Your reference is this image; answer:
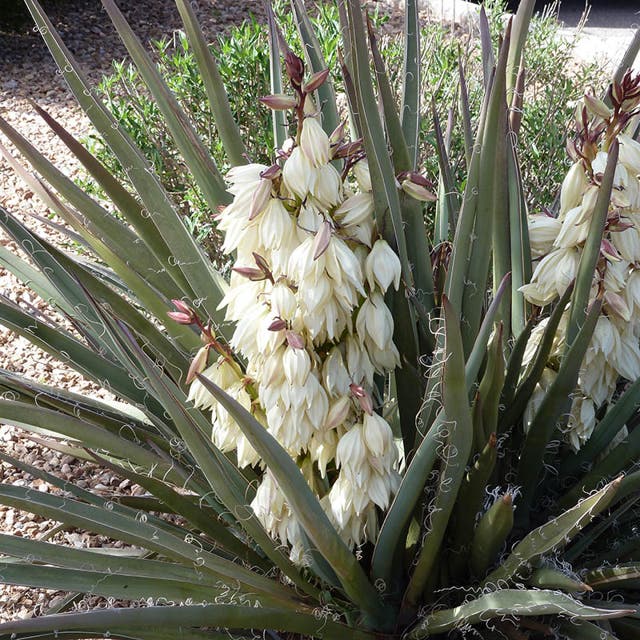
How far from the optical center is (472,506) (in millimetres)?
1128

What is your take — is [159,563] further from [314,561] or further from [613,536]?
[613,536]

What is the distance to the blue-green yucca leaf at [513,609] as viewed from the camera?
83 centimetres

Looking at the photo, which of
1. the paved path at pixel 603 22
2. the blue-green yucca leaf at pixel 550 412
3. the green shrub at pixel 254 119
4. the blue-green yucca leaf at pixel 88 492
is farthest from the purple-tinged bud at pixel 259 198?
the paved path at pixel 603 22

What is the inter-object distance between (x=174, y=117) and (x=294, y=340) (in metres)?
0.57

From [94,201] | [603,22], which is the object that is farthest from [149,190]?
[603,22]

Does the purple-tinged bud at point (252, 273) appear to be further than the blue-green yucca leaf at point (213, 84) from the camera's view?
No

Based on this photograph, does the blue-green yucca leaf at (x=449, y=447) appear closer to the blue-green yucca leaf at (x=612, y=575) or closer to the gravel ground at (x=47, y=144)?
the blue-green yucca leaf at (x=612, y=575)

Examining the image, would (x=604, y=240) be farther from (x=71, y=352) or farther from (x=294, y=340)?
(x=71, y=352)

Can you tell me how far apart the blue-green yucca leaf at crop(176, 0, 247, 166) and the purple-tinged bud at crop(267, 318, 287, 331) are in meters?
0.55

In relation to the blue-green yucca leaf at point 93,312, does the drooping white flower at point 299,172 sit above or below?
above

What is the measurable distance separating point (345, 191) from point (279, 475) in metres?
0.37

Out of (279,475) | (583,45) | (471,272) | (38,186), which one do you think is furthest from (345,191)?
(583,45)

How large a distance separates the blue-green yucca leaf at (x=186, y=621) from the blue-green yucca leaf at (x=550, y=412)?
0.34m

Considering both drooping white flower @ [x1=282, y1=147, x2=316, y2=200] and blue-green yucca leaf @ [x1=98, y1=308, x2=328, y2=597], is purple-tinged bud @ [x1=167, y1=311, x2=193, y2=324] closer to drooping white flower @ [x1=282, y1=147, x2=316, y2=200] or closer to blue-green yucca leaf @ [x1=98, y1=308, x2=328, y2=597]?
blue-green yucca leaf @ [x1=98, y1=308, x2=328, y2=597]
